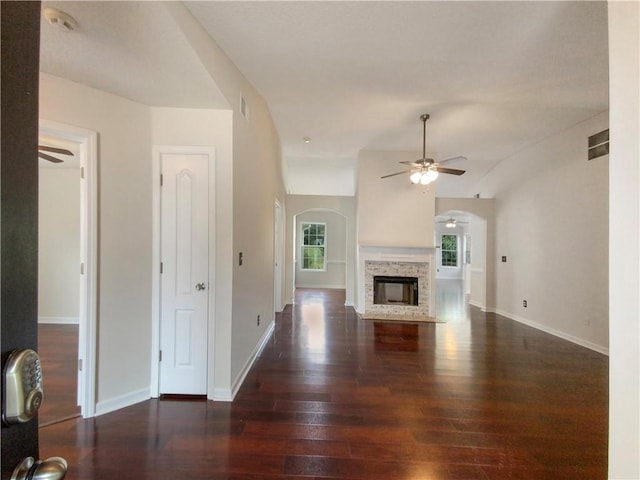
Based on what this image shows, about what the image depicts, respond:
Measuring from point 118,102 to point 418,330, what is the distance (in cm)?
485

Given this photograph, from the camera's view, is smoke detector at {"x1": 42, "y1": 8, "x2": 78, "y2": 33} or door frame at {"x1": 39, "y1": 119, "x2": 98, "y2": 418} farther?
door frame at {"x1": 39, "y1": 119, "x2": 98, "y2": 418}

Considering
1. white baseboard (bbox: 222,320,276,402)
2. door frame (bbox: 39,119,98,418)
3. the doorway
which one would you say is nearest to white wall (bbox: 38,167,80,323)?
door frame (bbox: 39,119,98,418)

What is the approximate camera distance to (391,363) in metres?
3.33

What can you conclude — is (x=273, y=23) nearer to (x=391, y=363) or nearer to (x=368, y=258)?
(x=391, y=363)

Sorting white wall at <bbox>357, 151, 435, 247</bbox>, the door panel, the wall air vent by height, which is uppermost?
the wall air vent

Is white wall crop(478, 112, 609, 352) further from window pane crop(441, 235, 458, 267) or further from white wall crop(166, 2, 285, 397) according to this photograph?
window pane crop(441, 235, 458, 267)

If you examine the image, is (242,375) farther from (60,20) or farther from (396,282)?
(396,282)

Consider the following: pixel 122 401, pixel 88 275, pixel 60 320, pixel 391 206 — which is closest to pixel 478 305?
pixel 391 206

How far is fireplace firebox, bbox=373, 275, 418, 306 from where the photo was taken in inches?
224

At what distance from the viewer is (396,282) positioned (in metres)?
5.74

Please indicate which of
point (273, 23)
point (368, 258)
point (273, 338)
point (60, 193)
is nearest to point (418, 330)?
point (368, 258)

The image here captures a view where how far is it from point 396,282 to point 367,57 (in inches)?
165

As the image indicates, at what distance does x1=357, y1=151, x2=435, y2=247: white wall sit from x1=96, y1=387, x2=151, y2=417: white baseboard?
418cm
